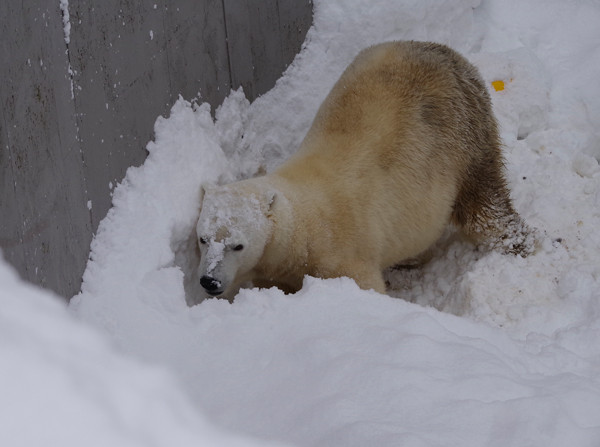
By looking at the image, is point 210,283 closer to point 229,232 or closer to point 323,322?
point 229,232

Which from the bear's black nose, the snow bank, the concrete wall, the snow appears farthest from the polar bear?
the snow bank

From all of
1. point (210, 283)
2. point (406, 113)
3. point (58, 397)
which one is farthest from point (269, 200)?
point (58, 397)

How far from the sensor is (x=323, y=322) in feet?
9.20

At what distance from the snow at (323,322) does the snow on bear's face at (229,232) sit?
12 cm

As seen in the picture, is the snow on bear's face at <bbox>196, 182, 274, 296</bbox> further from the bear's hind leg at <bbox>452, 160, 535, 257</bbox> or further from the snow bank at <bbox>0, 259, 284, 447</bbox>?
the snow bank at <bbox>0, 259, 284, 447</bbox>

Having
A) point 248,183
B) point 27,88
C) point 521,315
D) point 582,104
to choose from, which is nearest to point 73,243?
point 27,88

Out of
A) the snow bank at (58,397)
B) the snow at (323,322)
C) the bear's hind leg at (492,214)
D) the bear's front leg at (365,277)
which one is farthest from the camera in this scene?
the bear's hind leg at (492,214)

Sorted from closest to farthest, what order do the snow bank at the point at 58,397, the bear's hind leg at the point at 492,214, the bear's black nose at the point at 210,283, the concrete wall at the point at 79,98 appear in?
the snow bank at the point at 58,397 → the concrete wall at the point at 79,98 → the bear's black nose at the point at 210,283 → the bear's hind leg at the point at 492,214

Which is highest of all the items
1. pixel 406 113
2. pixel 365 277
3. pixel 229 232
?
pixel 406 113

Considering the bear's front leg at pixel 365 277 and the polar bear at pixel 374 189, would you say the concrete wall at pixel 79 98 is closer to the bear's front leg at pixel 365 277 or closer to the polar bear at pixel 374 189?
the polar bear at pixel 374 189

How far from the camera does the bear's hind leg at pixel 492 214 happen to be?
425 centimetres

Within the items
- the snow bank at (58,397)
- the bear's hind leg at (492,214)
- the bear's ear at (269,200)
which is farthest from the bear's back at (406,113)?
the snow bank at (58,397)

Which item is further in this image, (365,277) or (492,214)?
(492,214)

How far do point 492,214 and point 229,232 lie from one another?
5.15 ft
